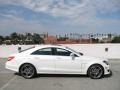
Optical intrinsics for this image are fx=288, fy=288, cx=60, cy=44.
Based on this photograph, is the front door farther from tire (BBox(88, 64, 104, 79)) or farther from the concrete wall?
the concrete wall

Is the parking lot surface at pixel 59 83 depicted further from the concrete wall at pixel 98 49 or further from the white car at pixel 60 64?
the concrete wall at pixel 98 49

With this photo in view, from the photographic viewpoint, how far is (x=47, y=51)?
12234 millimetres

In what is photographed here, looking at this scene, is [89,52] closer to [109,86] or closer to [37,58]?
[37,58]

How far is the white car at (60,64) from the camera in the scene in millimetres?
11891

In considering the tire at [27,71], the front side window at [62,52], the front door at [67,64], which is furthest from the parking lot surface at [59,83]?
the front side window at [62,52]

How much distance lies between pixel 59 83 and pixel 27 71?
6.01ft

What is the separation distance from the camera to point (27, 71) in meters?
11.9

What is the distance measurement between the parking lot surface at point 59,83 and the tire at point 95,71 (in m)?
0.21

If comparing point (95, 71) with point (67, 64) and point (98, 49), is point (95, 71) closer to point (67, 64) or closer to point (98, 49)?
point (67, 64)

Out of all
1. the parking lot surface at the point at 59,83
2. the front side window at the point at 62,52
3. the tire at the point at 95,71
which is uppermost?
the front side window at the point at 62,52

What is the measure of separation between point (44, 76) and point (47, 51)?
1128 mm

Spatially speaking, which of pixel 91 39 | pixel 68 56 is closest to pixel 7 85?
pixel 68 56

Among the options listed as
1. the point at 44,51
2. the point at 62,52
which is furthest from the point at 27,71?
the point at 62,52

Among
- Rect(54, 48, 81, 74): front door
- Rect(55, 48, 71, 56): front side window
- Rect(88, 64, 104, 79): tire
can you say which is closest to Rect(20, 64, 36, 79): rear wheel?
Rect(54, 48, 81, 74): front door
